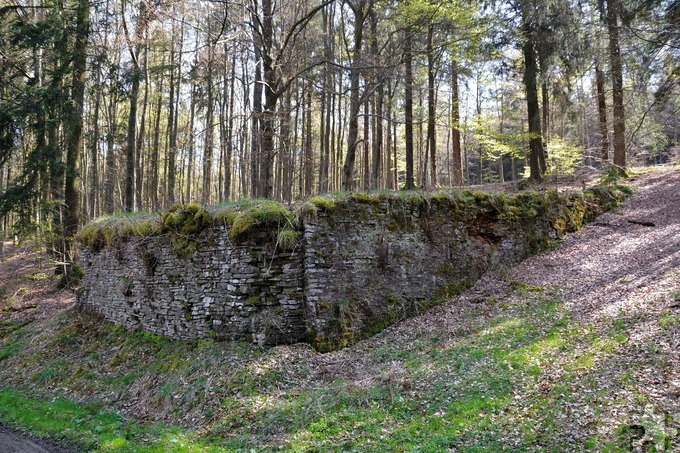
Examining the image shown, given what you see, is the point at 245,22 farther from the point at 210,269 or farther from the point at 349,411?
the point at 349,411

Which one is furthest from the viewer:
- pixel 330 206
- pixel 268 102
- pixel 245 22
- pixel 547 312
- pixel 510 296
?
pixel 268 102

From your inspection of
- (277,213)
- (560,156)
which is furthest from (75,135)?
(560,156)

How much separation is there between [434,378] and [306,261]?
303 cm

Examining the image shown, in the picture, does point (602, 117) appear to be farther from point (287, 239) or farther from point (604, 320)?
point (287, 239)

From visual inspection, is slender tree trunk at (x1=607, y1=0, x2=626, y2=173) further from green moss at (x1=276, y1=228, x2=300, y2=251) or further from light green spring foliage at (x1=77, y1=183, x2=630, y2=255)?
green moss at (x1=276, y1=228, x2=300, y2=251)

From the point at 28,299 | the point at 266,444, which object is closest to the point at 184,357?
the point at 266,444

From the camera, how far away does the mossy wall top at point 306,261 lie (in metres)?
7.73

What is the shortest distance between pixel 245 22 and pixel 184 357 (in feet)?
24.8

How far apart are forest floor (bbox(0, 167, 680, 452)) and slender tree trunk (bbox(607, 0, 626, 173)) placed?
14.0ft

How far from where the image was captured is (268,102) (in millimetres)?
10633

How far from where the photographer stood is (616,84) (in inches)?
512

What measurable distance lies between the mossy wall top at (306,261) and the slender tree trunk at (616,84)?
384 centimetres

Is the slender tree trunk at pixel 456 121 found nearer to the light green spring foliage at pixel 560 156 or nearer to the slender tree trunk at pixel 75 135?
the light green spring foliage at pixel 560 156

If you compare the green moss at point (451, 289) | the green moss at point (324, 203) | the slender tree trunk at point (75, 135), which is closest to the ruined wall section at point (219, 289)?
the green moss at point (324, 203)
